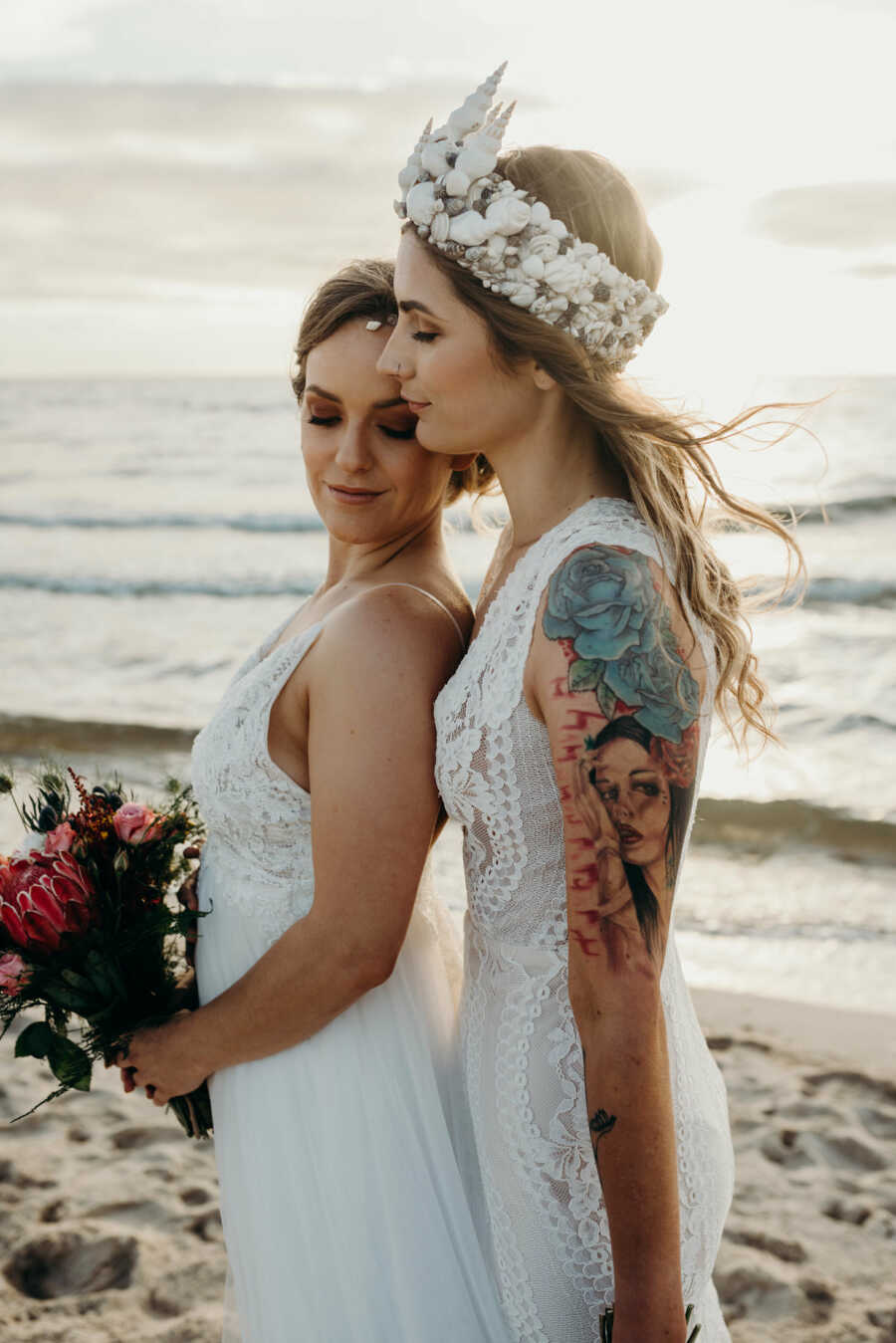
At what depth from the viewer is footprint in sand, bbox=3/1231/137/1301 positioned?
3.87m

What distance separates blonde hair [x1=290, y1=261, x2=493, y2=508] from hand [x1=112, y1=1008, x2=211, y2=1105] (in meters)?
1.56

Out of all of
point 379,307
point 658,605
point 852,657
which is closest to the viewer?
point 658,605

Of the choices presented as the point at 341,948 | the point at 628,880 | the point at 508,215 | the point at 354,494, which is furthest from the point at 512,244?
the point at 341,948

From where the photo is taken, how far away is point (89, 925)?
2.38m

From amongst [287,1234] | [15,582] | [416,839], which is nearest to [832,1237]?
[287,1234]

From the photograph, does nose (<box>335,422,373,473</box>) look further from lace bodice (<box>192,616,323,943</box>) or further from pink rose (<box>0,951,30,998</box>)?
pink rose (<box>0,951,30,998</box>)

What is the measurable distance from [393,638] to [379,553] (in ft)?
1.62

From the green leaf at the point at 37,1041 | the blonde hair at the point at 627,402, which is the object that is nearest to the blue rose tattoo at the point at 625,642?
the blonde hair at the point at 627,402

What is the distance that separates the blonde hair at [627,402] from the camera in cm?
215

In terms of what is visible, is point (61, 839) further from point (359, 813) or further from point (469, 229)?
point (469, 229)

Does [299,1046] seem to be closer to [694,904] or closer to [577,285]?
[577,285]

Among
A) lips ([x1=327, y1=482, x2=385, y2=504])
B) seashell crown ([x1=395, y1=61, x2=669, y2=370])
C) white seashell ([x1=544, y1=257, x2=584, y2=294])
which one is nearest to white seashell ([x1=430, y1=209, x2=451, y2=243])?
seashell crown ([x1=395, y1=61, x2=669, y2=370])

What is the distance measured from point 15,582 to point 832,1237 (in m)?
15.4

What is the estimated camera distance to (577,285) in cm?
214
